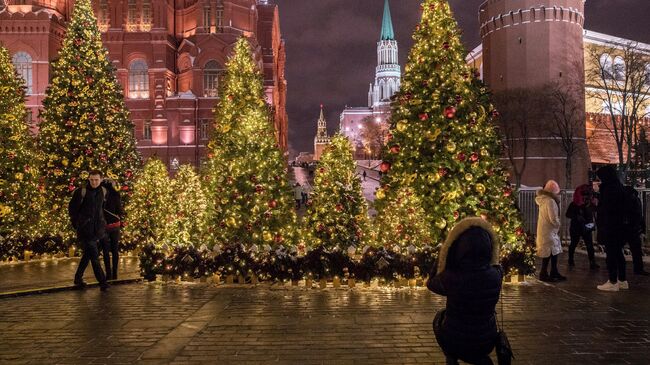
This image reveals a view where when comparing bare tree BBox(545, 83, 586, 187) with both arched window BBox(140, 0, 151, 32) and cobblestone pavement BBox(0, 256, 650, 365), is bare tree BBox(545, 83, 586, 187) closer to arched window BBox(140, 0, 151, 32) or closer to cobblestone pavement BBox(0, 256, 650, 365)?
arched window BBox(140, 0, 151, 32)

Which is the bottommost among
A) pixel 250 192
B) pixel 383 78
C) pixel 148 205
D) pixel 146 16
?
pixel 148 205

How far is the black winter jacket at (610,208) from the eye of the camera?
897 centimetres

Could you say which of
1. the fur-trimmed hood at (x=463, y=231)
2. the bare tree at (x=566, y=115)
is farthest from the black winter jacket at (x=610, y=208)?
the bare tree at (x=566, y=115)

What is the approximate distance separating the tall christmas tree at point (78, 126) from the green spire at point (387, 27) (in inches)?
6066

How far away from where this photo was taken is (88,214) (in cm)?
920

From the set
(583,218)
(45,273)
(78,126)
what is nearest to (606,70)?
(583,218)

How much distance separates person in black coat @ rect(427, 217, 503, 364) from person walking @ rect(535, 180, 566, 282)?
6.74 m

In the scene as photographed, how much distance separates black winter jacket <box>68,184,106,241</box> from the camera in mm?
9133

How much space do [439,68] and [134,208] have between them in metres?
8.25

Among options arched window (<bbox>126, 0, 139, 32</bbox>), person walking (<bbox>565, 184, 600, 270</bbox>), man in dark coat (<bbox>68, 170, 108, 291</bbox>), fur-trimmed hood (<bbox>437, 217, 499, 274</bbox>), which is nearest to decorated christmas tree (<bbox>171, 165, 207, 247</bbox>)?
man in dark coat (<bbox>68, 170, 108, 291</bbox>)

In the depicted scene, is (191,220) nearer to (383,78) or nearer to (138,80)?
(138,80)

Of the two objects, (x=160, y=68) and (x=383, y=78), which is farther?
(x=383, y=78)

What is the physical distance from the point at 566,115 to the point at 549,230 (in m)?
43.8

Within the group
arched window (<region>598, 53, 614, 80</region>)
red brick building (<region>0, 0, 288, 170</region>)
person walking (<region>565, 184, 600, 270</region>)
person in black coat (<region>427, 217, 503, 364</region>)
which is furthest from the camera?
arched window (<region>598, 53, 614, 80</region>)
